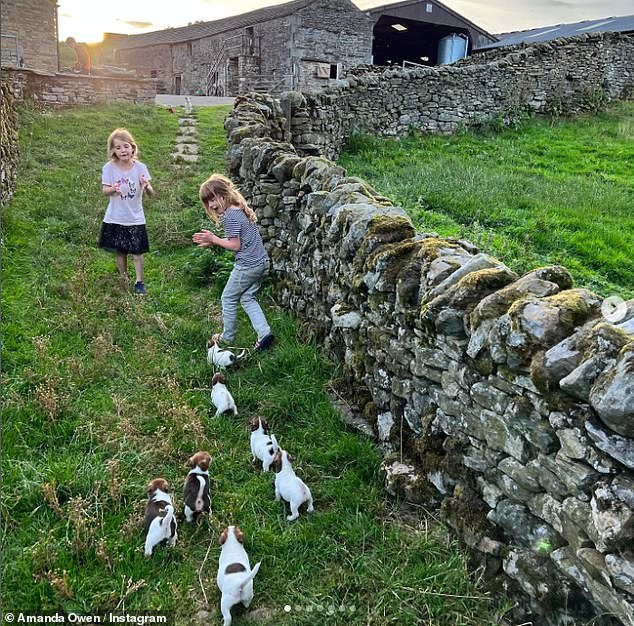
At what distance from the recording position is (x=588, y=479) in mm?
2426

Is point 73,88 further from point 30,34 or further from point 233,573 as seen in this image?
point 233,573

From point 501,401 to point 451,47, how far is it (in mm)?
35256

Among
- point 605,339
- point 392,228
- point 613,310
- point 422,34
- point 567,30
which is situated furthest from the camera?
point 422,34

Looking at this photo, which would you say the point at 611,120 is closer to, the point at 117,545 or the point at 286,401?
the point at 286,401

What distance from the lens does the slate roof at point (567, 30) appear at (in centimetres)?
2708

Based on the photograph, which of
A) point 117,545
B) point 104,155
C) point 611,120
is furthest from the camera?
point 611,120

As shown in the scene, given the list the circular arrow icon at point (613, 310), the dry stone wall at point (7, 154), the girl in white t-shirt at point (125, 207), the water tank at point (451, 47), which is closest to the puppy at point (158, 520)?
the circular arrow icon at point (613, 310)

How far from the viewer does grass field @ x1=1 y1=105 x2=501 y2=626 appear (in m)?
3.06

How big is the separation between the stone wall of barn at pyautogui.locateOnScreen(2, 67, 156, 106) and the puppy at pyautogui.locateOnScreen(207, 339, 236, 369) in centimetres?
1424

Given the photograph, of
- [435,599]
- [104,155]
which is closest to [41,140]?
[104,155]

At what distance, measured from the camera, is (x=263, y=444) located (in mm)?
4109

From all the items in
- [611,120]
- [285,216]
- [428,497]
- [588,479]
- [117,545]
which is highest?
[611,120]

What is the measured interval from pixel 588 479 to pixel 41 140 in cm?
1393

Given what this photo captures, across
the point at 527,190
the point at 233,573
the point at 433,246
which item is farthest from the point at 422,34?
the point at 233,573
